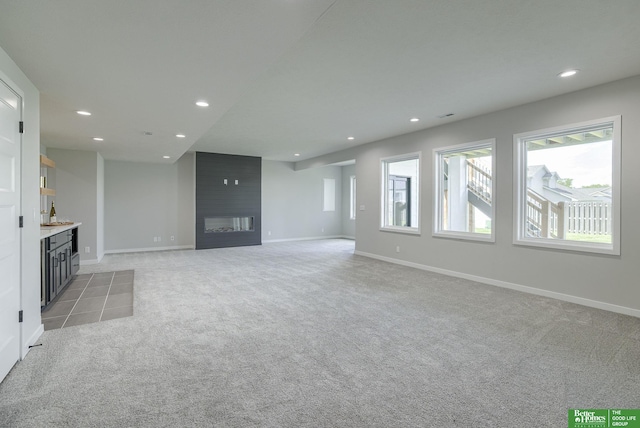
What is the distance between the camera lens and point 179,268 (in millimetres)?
5969

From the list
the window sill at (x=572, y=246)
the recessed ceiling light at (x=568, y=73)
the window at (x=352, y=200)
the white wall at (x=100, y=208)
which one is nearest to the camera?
Result: the recessed ceiling light at (x=568, y=73)

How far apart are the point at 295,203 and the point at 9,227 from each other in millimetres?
8505

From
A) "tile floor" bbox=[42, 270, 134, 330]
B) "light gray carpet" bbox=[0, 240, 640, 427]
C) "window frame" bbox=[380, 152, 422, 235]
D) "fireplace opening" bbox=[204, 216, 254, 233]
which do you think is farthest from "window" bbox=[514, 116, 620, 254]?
"fireplace opening" bbox=[204, 216, 254, 233]

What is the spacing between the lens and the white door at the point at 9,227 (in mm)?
2195

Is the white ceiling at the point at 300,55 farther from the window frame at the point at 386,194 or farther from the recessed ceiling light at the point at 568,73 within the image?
the window frame at the point at 386,194

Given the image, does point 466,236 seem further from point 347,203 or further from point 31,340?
point 347,203

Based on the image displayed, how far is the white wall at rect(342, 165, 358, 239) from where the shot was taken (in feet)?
37.0

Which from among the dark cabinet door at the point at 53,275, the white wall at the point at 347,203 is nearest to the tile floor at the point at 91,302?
the dark cabinet door at the point at 53,275

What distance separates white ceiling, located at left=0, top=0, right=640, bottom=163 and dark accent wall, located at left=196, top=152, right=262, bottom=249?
150 inches

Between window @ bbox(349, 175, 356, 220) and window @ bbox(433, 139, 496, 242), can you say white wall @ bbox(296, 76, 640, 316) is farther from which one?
window @ bbox(349, 175, 356, 220)

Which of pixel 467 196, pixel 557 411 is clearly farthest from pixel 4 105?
pixel 467 196

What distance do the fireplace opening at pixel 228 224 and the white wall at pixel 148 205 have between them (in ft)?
1.44

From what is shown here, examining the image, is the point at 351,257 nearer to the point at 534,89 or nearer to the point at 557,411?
the point at 534,89

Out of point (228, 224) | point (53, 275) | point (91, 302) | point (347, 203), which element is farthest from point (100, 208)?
point (347, 203)
